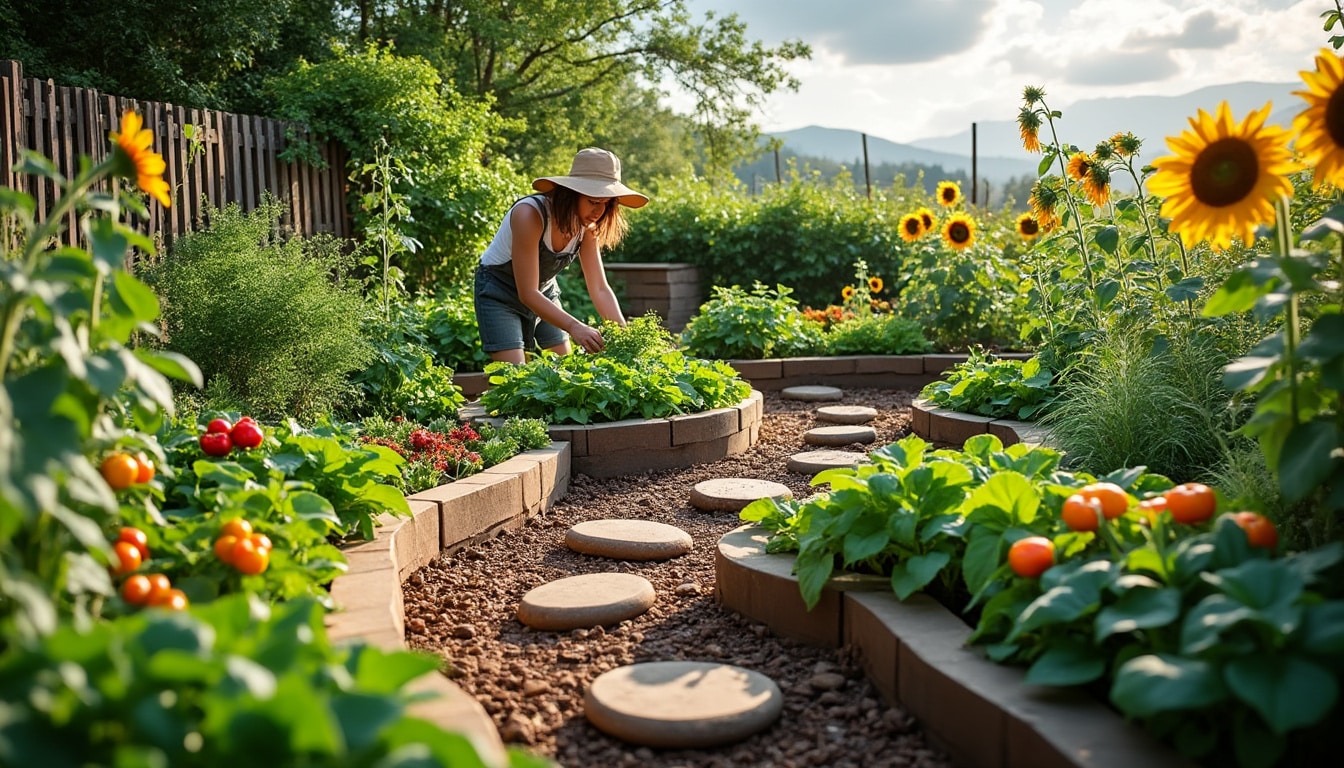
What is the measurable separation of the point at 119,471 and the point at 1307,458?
2.02 m

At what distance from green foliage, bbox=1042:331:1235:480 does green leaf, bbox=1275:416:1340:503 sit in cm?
158

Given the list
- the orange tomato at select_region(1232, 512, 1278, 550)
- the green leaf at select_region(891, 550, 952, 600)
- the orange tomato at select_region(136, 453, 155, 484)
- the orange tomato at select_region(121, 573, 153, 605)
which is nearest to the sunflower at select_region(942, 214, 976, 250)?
the green leaf at select_region(891, 550, 952, 600)

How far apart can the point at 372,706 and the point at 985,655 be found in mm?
1303

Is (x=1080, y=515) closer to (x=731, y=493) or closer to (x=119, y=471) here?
(x=119, y=471)

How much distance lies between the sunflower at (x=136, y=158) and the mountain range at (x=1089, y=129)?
182cm

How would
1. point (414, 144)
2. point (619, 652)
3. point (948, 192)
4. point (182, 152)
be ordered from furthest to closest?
1. point (414, 144)
2. point (948, 192)
3. point (182, 152)
4. point (619, 652)

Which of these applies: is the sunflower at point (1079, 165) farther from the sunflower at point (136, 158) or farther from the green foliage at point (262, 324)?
the sunflower at point (136, 158)

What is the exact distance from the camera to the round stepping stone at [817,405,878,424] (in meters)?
6.01

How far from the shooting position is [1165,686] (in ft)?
4.96

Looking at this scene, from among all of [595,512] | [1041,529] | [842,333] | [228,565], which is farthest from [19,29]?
[1041,529]

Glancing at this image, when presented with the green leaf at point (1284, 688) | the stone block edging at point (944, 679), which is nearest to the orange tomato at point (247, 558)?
the stone block edging at point (944, 679)

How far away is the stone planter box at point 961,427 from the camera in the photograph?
14.6 ft

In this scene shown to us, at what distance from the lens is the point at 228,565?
200 centimetres

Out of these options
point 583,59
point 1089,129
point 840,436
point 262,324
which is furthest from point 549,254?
point 583,59
